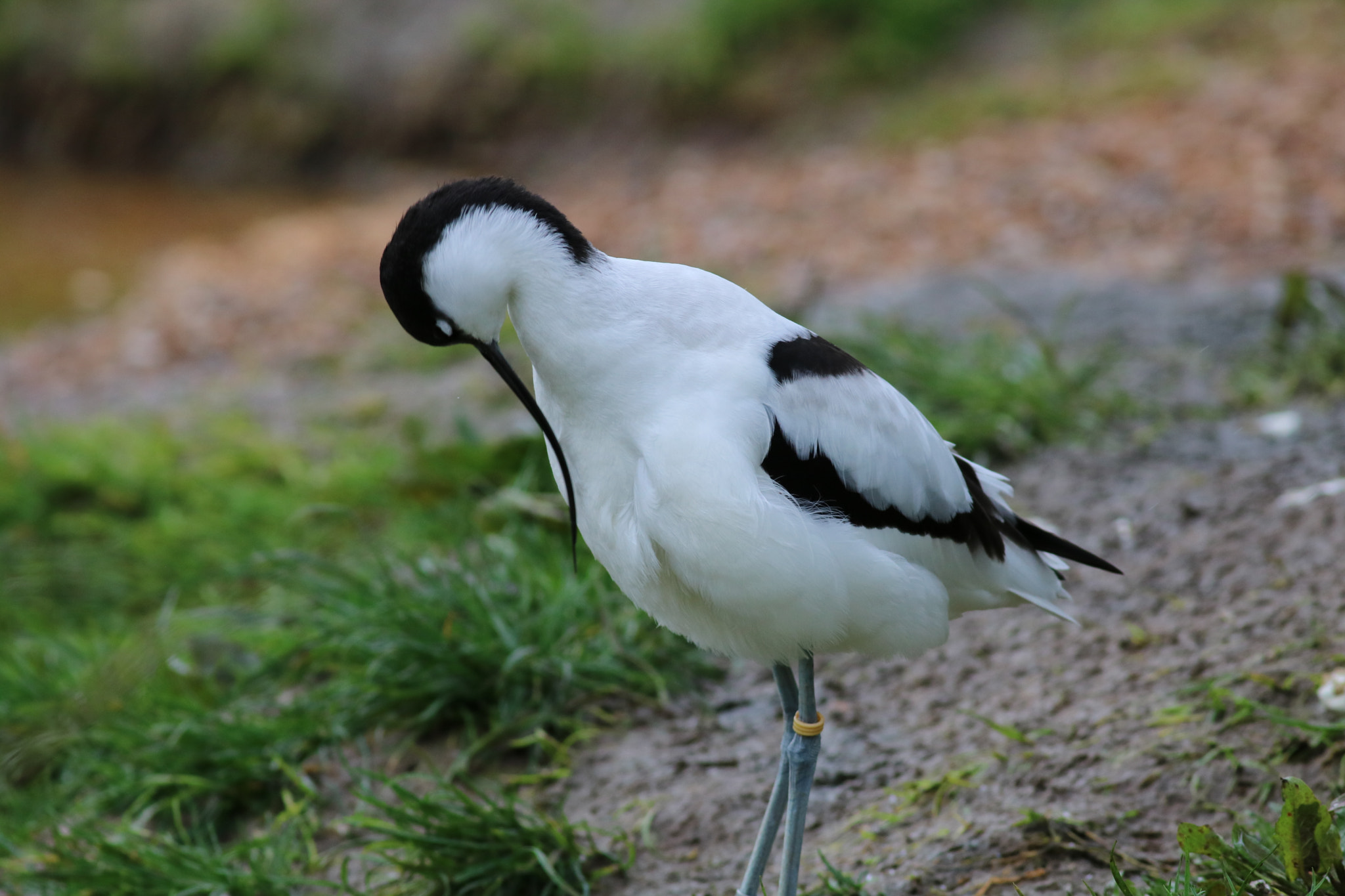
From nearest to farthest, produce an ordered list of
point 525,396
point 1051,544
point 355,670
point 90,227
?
point 525,396 < point 1051,544 < point 355,670 < point 90,227

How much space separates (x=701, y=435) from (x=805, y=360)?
0.93 ft

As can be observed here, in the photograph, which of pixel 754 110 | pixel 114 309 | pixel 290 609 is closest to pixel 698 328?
pixel 290 609

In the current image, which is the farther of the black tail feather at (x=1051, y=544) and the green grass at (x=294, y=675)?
the green grass at (x=294, y=675)

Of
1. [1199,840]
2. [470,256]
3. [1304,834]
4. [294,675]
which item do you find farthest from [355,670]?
[1304,834]

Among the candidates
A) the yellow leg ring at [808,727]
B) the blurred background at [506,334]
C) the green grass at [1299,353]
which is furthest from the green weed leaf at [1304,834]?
the green grass at [1299,353]

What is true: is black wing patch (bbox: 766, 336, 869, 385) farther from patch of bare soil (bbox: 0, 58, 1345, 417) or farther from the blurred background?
patch of bare soil (bbox: 0, 58, 1345, 417)

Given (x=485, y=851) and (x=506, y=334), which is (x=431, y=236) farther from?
(x=506, y=334)

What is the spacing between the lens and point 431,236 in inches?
81.0

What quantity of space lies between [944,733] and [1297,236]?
409 centimetres

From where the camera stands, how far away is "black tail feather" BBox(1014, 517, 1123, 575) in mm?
2621

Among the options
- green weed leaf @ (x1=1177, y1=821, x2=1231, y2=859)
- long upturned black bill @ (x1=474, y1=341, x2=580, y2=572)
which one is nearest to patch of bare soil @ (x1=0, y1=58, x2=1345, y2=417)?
long upturned black bill @ (x1=474, y1=341, x2=580, y2=572)

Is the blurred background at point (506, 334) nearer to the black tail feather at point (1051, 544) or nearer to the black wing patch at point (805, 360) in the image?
the black tail feather at point (1051, 544)

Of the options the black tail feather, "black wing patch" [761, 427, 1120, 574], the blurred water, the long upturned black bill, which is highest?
the long upturned black bill

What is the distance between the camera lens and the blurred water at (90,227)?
32.3 ft
